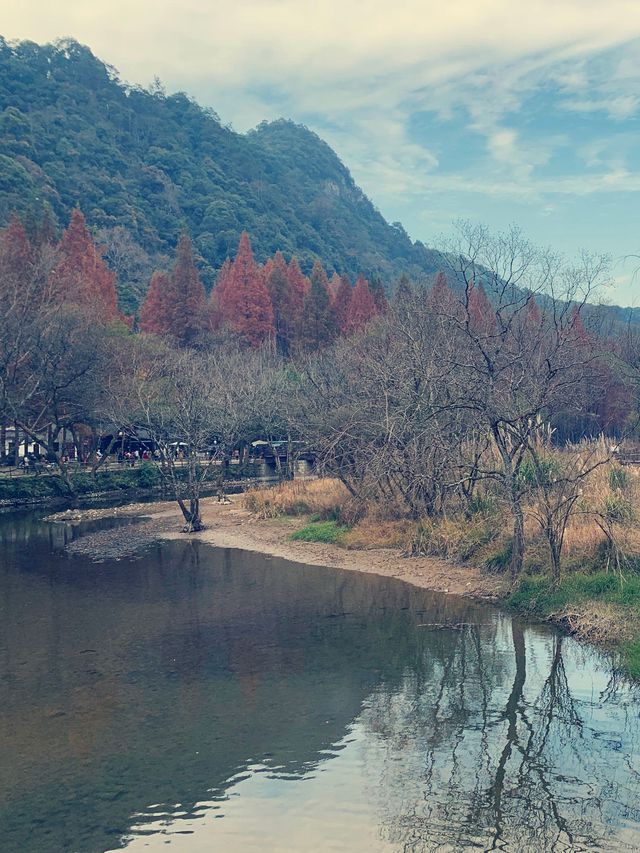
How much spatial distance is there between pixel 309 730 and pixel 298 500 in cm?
1906

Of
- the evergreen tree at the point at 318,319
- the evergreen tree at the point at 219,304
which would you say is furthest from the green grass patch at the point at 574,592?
the evergreen tree at the point at 318,319

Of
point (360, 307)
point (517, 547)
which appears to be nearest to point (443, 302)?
point (517, 547)

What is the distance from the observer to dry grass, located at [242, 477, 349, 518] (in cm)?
2842

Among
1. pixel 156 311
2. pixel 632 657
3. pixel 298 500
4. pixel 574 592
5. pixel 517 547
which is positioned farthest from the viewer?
pixel 156 311

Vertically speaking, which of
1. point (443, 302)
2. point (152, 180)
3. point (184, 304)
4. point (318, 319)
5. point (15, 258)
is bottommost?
point (443, 302)

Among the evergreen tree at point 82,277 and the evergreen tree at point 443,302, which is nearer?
Answer: the evergreen tree at point 443,302

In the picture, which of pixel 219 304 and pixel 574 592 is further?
pixel 219 304

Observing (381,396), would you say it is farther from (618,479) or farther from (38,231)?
(38,231)

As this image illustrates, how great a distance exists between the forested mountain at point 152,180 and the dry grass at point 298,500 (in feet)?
173

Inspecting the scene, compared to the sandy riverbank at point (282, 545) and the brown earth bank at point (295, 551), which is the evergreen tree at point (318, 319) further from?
the sandy riverbank at point (282, 545)

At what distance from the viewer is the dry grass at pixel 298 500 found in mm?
28422

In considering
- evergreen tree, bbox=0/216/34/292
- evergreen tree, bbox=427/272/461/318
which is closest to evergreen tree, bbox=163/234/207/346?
evergreen tree, bbox=0/216/34/292

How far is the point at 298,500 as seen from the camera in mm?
29656

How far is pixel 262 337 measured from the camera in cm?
6700
